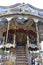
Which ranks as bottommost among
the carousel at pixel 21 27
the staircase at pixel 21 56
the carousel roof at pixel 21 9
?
the staircase at pixel 21 56

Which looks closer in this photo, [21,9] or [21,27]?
[21,9]

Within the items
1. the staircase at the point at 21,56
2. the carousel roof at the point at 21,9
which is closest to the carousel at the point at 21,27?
the carousel roof at the point at 21,9

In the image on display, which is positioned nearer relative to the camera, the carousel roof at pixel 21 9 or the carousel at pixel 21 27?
the carousel at pixel 21 27


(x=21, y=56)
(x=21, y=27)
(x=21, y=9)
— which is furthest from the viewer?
(x=21, y=27)

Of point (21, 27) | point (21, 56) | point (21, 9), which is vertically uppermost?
point (21, 9)

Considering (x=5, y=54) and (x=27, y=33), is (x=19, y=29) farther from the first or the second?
(x=5, y=54)

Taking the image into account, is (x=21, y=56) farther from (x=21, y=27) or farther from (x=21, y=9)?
(x=21, y=9)

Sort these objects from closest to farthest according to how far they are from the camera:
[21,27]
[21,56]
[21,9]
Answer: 1. [21,56]
2. [21,9]
3. [21,27]

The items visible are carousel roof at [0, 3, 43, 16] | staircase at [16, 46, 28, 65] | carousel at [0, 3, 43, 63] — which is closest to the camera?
staircase at [16, 46, 28, 65]

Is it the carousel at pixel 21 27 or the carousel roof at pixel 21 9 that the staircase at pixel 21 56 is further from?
the carousel roof at pixel 21 9

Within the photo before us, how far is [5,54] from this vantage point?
9875 mm

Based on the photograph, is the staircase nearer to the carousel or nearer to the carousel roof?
the carousel

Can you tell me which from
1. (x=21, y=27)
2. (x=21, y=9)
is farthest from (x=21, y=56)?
Result: (x=21, y=9)

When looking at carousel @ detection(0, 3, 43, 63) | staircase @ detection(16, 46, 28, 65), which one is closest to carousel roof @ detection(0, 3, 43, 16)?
carousel @ detection(0, 3, 43, 63)
